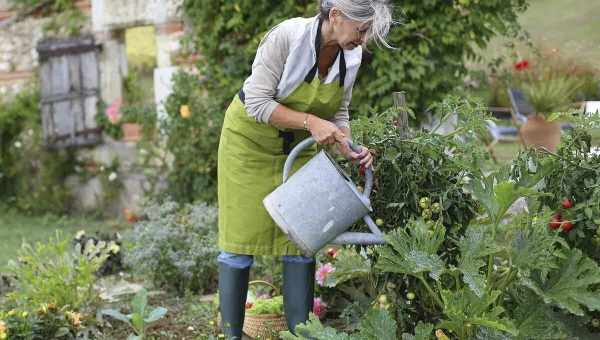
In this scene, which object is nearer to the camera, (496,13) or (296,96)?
(296,96)

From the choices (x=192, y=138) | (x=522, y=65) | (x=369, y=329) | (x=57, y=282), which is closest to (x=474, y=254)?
(x=369, y=329)

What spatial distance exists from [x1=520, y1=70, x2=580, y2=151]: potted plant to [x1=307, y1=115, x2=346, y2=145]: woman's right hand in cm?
412

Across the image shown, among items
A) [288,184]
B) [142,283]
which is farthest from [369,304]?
[142,283]

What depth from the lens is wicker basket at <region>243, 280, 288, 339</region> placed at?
124 inches

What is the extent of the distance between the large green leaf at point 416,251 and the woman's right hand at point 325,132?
1.18 feet

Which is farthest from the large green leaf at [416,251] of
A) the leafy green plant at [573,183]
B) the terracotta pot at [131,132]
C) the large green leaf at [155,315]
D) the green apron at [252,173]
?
the terracotta pot at [131,132]

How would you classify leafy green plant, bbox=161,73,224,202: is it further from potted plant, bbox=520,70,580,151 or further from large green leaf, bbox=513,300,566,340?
large green leaf, bbox=513,300,566,340

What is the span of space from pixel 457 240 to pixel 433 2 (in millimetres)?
2729

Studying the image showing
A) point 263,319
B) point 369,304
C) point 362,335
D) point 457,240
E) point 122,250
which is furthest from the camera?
point 122,250

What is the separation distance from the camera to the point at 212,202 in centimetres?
576

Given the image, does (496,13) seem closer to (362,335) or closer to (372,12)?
(372,12)

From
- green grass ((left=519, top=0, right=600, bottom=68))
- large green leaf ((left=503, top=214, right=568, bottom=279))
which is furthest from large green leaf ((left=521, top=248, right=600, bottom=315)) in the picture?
green grass ((left=519, top=0, right=600, bottom=68))

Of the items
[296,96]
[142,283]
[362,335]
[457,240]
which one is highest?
[296,96]

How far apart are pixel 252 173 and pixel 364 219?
0.47 metres
